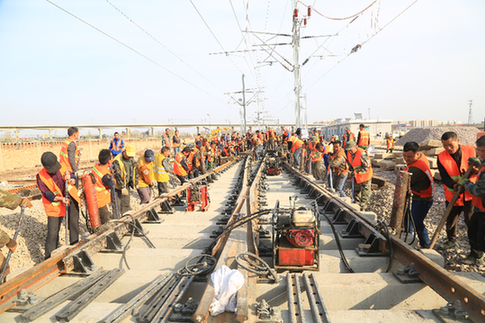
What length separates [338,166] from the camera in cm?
844

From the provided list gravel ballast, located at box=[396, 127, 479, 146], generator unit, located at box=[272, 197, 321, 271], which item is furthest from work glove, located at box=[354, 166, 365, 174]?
gravel ballast, located at box=[396, 127, 479, 146]

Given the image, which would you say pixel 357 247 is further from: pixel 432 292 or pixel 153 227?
pixel 153 227

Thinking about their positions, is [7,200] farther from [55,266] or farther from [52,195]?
[55,266]

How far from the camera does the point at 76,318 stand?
9.07 feet

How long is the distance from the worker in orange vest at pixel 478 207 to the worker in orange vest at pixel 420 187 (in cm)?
54

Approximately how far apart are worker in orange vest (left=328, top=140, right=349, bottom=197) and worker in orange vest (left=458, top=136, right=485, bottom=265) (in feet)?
12.4

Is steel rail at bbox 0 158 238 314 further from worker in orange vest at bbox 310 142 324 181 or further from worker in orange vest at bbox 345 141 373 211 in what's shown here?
worker in orange vest at bbox 310 142 324 181

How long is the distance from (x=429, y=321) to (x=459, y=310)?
0.26 meters

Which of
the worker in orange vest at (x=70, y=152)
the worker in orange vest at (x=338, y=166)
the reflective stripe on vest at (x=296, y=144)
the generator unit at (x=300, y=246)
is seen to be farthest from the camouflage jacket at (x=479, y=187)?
the reflective stripe on vest at (x=296, y=144)

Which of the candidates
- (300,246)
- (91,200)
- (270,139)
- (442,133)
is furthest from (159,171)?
(442,133)

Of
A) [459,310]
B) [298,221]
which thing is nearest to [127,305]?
[298,221]

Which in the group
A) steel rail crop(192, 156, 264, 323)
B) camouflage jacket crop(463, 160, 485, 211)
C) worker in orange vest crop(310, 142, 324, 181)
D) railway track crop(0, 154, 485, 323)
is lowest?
railway track crop(0, 154, 485, 323)

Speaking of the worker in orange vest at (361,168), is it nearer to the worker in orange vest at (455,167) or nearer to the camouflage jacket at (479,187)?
the worker in orange vest at (455,167)

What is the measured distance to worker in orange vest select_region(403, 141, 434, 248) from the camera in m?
4.79
